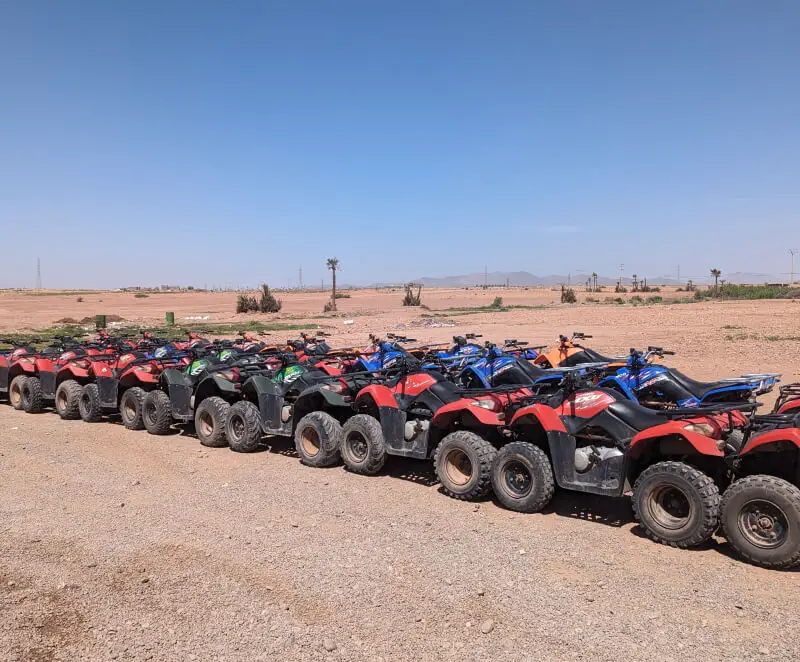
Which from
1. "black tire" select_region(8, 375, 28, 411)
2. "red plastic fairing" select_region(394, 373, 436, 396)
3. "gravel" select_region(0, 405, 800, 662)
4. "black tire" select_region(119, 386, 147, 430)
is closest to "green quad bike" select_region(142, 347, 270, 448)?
"black tire" select_region(119, 386, 147, 430)

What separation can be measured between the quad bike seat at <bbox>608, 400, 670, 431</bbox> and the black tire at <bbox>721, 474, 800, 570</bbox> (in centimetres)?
85

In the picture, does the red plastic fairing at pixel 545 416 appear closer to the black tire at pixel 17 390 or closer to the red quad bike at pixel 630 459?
the red quad bike at pixel 630 459

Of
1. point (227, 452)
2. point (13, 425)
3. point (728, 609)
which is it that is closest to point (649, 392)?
point (728, 609)

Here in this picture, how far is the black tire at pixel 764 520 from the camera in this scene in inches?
175

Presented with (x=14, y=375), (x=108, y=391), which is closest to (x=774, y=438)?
(x=108, y=391)

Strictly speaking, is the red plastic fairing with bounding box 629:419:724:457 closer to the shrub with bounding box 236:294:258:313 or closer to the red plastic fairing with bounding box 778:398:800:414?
the red plastic fairing with bounding box 778:398:800:414

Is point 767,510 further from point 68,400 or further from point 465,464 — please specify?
point 68,400

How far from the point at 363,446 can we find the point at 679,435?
3680 millimetres

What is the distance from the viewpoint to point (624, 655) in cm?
359

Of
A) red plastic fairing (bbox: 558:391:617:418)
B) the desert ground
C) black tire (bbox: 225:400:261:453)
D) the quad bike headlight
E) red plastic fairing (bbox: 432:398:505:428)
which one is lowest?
the desert ground

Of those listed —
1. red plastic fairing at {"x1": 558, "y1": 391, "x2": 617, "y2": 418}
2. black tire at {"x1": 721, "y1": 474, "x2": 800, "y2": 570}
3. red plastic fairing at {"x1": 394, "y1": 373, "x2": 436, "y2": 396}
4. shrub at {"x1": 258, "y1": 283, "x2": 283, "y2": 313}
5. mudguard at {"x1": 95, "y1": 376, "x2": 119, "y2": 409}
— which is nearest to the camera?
black tire at {"x1": 721, "y1": 474, "x2": 800, "y2": 570}

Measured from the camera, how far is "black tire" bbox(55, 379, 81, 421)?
11531 millimetres

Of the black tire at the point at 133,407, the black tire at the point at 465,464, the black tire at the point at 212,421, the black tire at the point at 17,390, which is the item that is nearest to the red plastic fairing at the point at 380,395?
the black tire at the point at 465,464

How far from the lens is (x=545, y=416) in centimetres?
590
